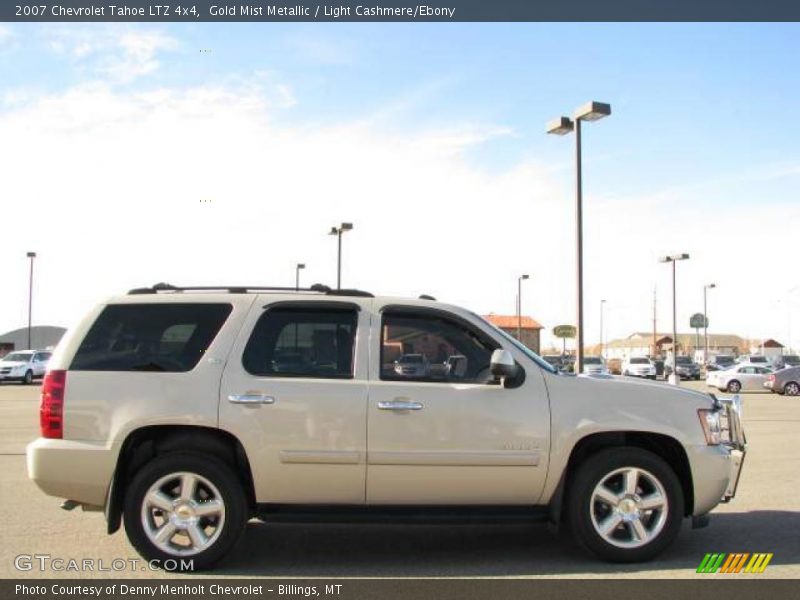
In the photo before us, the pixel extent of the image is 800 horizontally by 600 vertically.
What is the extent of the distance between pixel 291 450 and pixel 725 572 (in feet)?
10.1

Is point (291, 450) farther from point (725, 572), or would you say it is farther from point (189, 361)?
point (725, 572)

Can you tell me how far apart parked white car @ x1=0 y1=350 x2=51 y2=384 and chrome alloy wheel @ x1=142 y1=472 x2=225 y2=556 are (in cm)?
3199

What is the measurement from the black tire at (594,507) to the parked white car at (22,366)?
33.1 metres

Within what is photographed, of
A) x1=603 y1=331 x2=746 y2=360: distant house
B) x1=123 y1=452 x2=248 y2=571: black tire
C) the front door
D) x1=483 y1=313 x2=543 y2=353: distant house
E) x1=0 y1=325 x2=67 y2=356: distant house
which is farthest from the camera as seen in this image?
x1=603 y1=331 x2=746 y2=360: distant house

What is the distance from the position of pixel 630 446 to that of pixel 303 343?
2.49m

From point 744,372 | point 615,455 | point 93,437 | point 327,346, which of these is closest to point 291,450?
point 327,346

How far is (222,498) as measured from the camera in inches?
221

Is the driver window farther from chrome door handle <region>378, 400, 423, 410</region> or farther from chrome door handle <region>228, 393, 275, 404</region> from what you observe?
chrome door handle <region>228, 393, 275, 404</region>

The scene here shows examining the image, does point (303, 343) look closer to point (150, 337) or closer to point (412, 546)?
point (150, 337)

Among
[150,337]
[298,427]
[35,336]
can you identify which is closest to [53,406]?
[150,337]

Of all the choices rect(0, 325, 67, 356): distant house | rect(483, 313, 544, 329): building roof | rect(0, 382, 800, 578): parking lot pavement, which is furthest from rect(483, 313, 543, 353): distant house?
rect(0, 382, 800, 578): parking lot pavement

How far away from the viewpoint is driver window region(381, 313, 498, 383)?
234 inches

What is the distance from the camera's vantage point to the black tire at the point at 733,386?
35344mm
